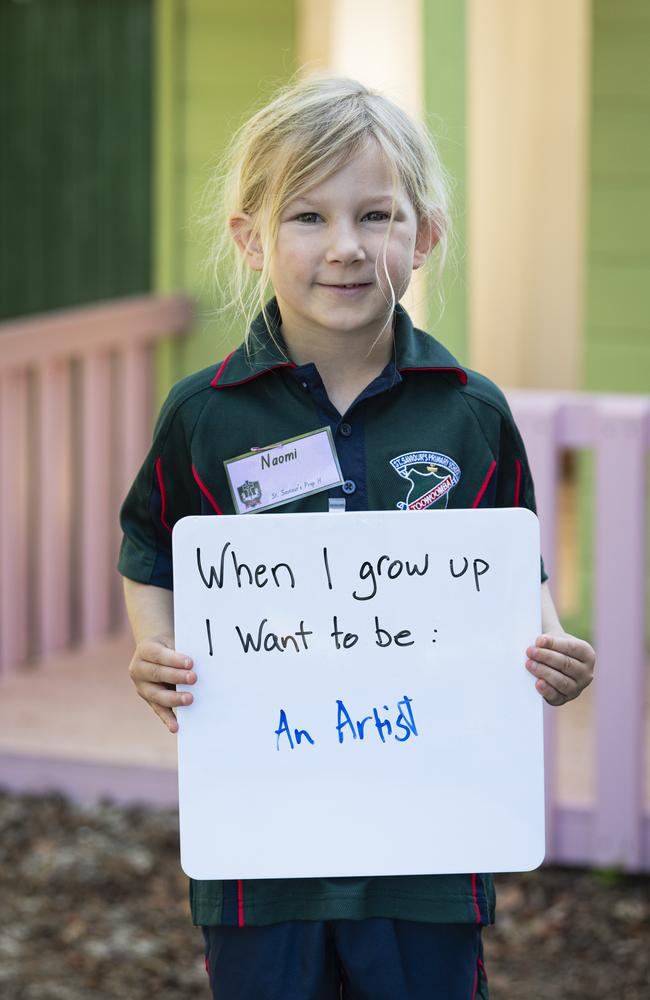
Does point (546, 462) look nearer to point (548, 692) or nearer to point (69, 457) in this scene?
point (548, 692)

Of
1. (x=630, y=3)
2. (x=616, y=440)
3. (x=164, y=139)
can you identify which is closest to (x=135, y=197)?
(x=164, y=139)

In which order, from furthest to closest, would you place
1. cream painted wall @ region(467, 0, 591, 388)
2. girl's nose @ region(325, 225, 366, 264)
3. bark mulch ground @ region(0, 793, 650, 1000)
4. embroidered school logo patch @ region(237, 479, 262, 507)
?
cream painted wall @ region(467, 0, 591, 388)
bark mulch ground @ region(0, 793, 650, 1000)
embroidered school logo patch @ region(237, 479, 262, 507)
girl's nose @ region(325, 225, 366, 264)

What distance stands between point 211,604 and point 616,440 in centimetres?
181

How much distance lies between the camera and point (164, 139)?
4.86 meters

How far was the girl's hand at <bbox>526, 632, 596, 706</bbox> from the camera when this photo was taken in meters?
1.73

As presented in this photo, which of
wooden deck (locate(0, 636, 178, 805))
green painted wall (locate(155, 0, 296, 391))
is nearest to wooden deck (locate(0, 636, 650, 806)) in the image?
wooden deck (locate(0, 636, 178, 805))

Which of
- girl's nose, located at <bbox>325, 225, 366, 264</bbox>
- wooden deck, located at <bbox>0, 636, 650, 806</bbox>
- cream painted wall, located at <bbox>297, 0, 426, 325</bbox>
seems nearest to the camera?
girl's nose, located at <bbox>325, 225, 366, 264</bbox>

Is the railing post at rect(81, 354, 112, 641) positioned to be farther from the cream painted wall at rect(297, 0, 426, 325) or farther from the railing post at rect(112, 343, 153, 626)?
the cream painted wall at rect(297, 0, 426, 325)

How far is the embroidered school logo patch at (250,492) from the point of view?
5.98ft

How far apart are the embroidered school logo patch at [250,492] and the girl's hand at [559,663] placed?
0.37 meters

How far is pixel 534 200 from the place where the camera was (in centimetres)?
444

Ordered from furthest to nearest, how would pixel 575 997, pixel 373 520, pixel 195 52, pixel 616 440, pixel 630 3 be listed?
pixel 195 52 → pixel 630 3 → pixel 616 440 → pixel 575 997 → pixel 373 520

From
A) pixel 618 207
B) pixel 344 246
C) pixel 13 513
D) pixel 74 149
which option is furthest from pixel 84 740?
pixel 74 149

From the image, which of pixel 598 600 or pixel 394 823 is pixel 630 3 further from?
pixel 394 823
